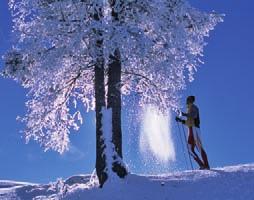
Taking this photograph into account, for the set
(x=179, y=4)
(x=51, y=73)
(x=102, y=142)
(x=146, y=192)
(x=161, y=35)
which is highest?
(x=179, y=4)

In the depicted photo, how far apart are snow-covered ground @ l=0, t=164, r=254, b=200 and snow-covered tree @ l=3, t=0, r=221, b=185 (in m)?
0.80

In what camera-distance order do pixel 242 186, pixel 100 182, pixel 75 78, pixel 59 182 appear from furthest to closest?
pixel 75 78, pixel 59 182, pixel 100 182, pixel 242 186

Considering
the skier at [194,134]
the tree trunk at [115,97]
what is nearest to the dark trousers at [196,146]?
the skier at [194,134]

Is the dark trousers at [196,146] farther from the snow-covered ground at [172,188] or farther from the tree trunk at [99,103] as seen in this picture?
the tree trunk at [99,103]

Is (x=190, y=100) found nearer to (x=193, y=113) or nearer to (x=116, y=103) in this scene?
(x=193, y=113)

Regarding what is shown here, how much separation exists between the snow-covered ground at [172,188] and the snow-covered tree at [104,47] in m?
0.80

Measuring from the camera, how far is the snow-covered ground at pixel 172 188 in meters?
12.6

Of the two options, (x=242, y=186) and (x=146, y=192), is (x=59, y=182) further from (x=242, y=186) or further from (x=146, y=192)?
(x=242, y=186)

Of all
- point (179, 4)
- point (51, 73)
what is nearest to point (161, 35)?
point (179, 4)

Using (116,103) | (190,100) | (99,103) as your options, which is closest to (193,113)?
(190,100)

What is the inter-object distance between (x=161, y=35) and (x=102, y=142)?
356 cm

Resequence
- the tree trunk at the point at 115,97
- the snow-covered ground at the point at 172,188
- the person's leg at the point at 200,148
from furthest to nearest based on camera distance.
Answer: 1. the person's leg at the point at 200,148
2. the tree trunk at the point at 115,97
3. the snow-covered ground at the point at 172,188

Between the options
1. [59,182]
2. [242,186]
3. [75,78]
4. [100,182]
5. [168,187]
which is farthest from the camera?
[75,78]

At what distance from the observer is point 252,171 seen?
14391 millimetres
